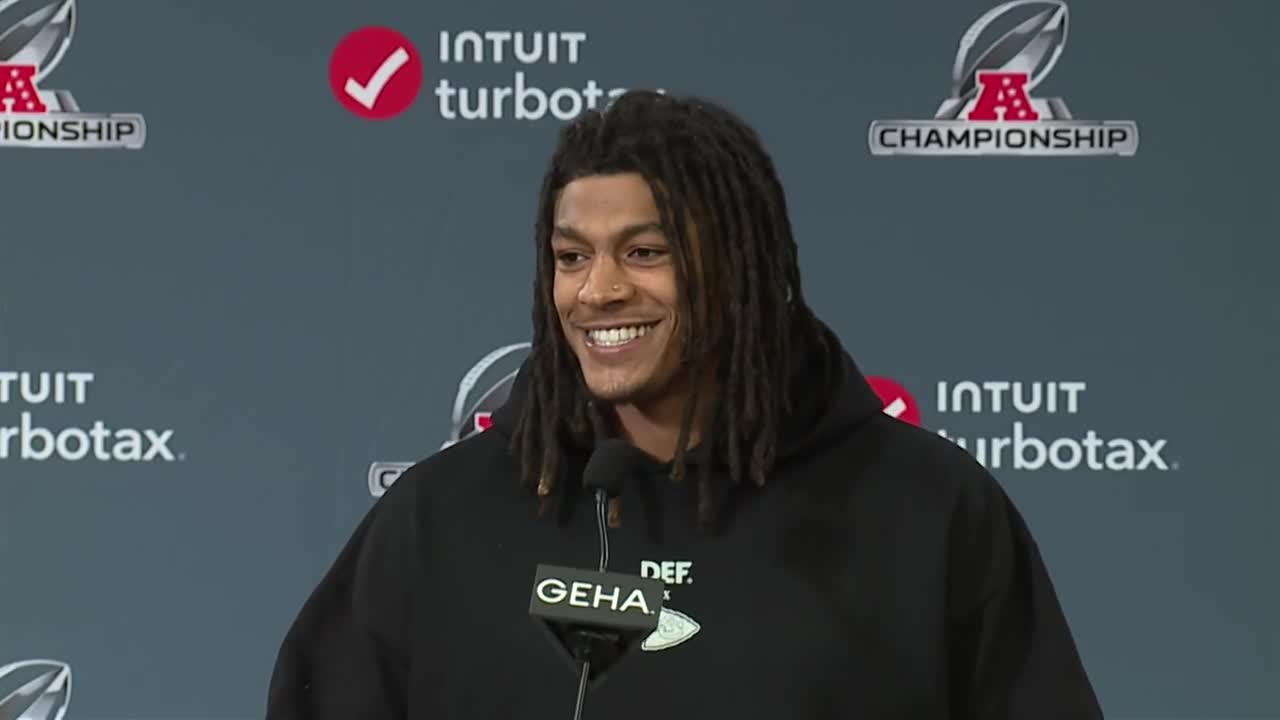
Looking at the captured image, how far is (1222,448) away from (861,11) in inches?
37.7

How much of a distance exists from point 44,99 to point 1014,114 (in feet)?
5.36

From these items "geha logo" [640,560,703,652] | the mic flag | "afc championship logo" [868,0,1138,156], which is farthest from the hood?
"afc championship logo" [868,0,1138,156]

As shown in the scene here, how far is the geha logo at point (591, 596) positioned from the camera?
137 cm

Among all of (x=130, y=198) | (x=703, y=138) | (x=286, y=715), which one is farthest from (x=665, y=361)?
(x=130, y=198)

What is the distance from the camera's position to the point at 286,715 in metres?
1.73

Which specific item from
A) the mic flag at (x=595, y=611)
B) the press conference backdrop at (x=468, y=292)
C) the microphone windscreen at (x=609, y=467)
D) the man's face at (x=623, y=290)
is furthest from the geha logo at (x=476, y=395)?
the mic flag at (x=595, y=611)

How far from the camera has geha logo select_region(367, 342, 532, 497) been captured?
9.72 feet

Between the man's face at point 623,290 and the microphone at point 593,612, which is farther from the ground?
the man's face at point 623,290

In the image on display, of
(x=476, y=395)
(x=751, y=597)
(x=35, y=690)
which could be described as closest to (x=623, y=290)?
(x=751, y=597)

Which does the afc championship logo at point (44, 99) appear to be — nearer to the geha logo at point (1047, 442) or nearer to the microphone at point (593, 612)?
the geha logo at point (1047, 442)

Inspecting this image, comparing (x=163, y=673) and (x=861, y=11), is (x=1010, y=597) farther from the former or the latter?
(x=163, y=673)

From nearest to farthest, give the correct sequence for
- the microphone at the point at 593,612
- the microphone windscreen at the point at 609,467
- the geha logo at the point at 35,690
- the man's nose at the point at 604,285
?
the microphone at the point at 593,612 → the microphone windscreen at the point at 609,467 → the man's nose at the point at 604,285 → the geha logo at the point at 35,690

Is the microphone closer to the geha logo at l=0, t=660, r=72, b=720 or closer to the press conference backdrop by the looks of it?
the press conference backdrop

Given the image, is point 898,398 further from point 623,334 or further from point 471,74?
point 623,334
